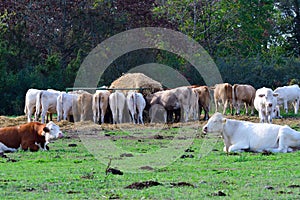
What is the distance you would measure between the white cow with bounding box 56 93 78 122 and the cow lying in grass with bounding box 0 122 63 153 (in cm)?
1156

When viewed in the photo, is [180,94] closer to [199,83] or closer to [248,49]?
[199,83]

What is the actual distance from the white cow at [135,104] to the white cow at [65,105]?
2.30 metres

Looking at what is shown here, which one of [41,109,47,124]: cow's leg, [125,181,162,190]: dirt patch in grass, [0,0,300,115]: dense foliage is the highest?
[0,0,300,115]: dense foliage

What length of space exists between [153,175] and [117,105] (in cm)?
1606

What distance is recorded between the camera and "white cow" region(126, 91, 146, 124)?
2770 cm

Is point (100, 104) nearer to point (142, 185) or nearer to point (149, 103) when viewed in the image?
point (149, 103)

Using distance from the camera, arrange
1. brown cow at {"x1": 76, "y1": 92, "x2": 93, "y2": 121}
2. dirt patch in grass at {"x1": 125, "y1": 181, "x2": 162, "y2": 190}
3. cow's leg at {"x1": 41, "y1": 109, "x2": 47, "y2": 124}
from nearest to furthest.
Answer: dirt patch in grass at {"x1": 125, "y1": 181, "x2": 162, "y2": 190}, cow's leg at {"x1": 41, "y1": 109, "x2": 47, "y2": 124}, brown cow at {"x1": 76, "y1": 92, "x2": 93, "y2": 121}

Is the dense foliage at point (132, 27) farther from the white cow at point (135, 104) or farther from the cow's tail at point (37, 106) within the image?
the white cow at point (135, 104)

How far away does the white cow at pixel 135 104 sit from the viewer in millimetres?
27703

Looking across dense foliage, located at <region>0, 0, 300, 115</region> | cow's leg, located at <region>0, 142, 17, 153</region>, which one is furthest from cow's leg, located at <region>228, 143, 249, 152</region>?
dense foliage, located at <region>0, 0, 300, 115</region>

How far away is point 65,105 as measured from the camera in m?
28.1

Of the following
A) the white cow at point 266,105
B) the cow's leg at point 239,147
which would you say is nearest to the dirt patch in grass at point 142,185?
the cow's leg at point 239,147

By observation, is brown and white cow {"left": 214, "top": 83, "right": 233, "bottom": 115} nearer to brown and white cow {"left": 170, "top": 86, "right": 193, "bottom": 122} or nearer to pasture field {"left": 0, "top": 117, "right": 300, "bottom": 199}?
brown and white cow {"left": 170, "top": 86, "right": 193, "bottom": 122}

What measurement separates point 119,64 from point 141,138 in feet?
76.1
